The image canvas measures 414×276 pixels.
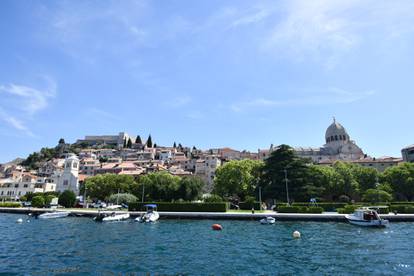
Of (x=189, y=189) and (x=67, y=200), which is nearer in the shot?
(x=189, y=189)

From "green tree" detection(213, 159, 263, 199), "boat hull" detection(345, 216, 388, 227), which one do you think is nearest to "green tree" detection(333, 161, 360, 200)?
"green tree" detection(213, 159, 263, 199)

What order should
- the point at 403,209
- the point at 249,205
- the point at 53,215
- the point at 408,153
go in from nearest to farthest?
the point at 403,209, the point at 53,215, the point at 249,205, the point at 408,153

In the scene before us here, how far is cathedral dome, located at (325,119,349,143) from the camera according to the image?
469 ft

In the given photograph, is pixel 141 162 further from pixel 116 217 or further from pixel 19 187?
pixel 116 217

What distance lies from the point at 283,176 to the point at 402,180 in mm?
33931

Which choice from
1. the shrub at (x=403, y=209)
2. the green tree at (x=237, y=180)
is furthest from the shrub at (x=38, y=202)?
the shrub at (x=403, y=209)

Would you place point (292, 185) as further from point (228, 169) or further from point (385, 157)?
point (385, 157)

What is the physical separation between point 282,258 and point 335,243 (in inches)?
300

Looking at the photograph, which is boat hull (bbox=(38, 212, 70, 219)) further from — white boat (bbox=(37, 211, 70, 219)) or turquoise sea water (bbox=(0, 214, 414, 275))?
turquoise sea water (bbox=(0, 214, 414, 275))

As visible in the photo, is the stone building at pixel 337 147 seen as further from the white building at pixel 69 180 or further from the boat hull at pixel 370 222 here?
the white building at pixel 69 180

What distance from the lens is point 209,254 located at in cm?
1941

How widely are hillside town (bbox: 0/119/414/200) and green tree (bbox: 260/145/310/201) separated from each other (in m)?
33.4

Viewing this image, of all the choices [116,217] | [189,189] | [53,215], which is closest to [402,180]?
[189,189]

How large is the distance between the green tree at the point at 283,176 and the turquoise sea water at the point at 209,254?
112ft
